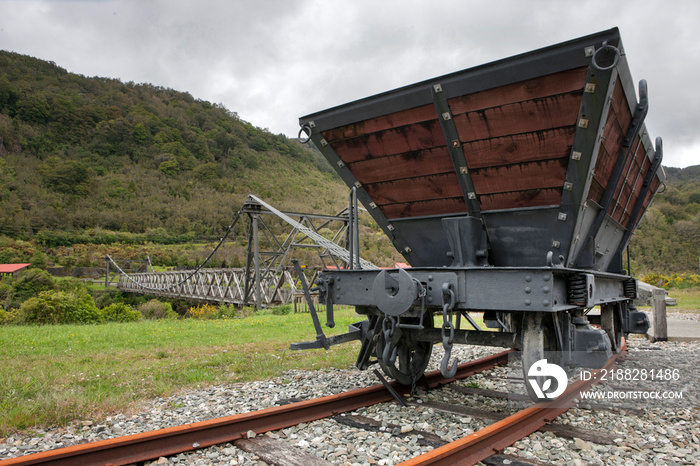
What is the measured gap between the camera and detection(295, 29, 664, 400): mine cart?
305 cm

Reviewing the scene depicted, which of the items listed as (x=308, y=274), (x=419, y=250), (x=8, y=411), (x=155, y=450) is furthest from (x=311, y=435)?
(x=308, y=274)

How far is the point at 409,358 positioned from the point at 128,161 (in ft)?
301

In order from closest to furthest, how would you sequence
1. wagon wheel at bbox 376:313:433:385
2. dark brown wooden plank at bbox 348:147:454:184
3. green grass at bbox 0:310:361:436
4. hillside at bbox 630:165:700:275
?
green grass at bbox 0:310:361:436
dark brown wooden plank at bbox 348:147:454:184
wagon wheel at bbox 376:313:433:385
hillside at bbox 630:165:700:275

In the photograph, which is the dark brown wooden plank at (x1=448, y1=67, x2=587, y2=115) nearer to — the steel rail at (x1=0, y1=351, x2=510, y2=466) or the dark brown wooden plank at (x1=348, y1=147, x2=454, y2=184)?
the dark brown wooden plank at (x1=348, y1=147, x2=454, y2=184)

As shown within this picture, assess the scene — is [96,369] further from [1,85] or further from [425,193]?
[1,85]

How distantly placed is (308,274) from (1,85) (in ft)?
295

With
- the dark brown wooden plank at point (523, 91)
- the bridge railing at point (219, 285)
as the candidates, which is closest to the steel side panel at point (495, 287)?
the dark brown wooden plank at point (523, 91)

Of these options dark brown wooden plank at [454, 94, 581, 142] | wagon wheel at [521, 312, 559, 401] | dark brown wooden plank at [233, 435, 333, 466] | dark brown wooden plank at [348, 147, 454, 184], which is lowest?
dark brown wooden plank at [233, 435, 333, 466]

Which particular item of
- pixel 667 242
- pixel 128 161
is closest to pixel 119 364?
pixel 667 242

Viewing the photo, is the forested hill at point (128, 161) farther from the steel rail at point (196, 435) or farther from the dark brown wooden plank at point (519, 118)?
the dark brown wooden plank at point (519, 118)

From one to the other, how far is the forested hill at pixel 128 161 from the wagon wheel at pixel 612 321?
4992 centimetres

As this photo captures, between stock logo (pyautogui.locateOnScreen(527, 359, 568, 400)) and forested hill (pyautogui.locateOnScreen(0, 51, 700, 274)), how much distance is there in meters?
28.7

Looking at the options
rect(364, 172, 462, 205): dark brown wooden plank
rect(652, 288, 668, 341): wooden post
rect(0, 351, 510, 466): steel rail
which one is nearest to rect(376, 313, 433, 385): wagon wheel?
rect(0, 351, 510, 466): steel rail

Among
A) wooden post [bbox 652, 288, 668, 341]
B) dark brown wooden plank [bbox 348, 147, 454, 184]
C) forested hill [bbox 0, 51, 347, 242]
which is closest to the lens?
dark brown wooden plank [bbox 348, 147, 454, 184]
